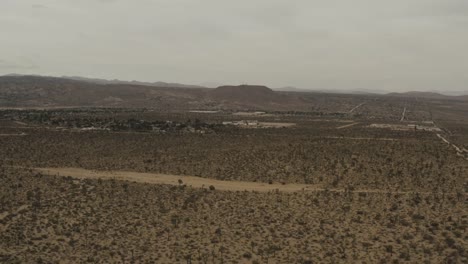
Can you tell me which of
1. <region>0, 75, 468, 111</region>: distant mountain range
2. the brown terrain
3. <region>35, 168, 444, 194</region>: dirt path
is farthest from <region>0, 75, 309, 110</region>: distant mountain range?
<region>35, 168, 444, 194</region>: dirt path

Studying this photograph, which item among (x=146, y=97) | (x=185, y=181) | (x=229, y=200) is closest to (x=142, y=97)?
(x=146, y=97)

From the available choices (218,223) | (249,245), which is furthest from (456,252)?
(218,223)

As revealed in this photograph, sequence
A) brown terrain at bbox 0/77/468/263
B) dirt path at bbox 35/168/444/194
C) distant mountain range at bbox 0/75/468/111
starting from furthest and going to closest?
distant mountain range at bbox 0/75/468/111
dirt path at bbox 35/168/444/194
brown terrain at bbox 0/77/468/263

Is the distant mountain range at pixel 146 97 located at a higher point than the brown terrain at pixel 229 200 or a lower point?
higher

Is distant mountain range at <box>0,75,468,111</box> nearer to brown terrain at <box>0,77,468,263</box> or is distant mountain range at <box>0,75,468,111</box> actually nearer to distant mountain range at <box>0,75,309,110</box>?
distant mountain range at <box>0,75,309,110</box>

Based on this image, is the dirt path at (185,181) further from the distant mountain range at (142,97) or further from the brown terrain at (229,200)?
the distant mountain range at (142,97)

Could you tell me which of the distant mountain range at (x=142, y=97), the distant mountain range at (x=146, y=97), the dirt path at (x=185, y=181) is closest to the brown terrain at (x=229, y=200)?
the dirt path at (x=185, y=181)

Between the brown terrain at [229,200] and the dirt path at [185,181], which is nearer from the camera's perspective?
the brown terrain at [229,200]
